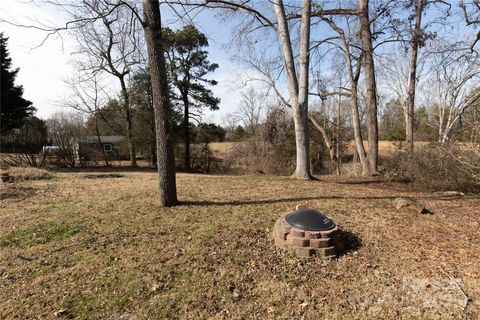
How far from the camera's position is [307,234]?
10.1 feet

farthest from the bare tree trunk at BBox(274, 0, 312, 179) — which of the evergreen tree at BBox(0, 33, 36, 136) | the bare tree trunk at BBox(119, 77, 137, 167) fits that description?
the evergreen tree at BBox(0, 33, 36, 136)

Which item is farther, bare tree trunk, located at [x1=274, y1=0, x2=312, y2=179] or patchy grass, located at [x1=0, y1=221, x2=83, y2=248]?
bare tree trunk, located at [x1=274, y1=0, x2=312, y2=179]

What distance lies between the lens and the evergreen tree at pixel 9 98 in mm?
18359

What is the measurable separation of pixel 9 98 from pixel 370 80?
889 inches

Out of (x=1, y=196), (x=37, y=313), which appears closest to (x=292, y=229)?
(x=37, y=313)

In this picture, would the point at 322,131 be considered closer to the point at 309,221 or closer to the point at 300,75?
the point at 300,75

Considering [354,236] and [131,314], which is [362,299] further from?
[131,314]

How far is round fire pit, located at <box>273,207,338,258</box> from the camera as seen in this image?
9.92ft

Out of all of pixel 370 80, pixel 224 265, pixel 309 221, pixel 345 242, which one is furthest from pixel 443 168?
pixel 224 265

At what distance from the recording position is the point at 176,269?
282cm

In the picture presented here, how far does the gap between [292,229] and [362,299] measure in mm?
979

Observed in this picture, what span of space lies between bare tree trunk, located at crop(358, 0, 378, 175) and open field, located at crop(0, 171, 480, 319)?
4.35 meters

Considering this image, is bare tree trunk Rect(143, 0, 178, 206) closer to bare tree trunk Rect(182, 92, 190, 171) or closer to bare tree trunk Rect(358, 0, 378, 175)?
bare tree trunk Rect(358, 0, 378, 175)

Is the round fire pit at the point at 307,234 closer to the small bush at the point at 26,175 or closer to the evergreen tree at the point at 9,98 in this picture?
the small bush at the point at 26,175
